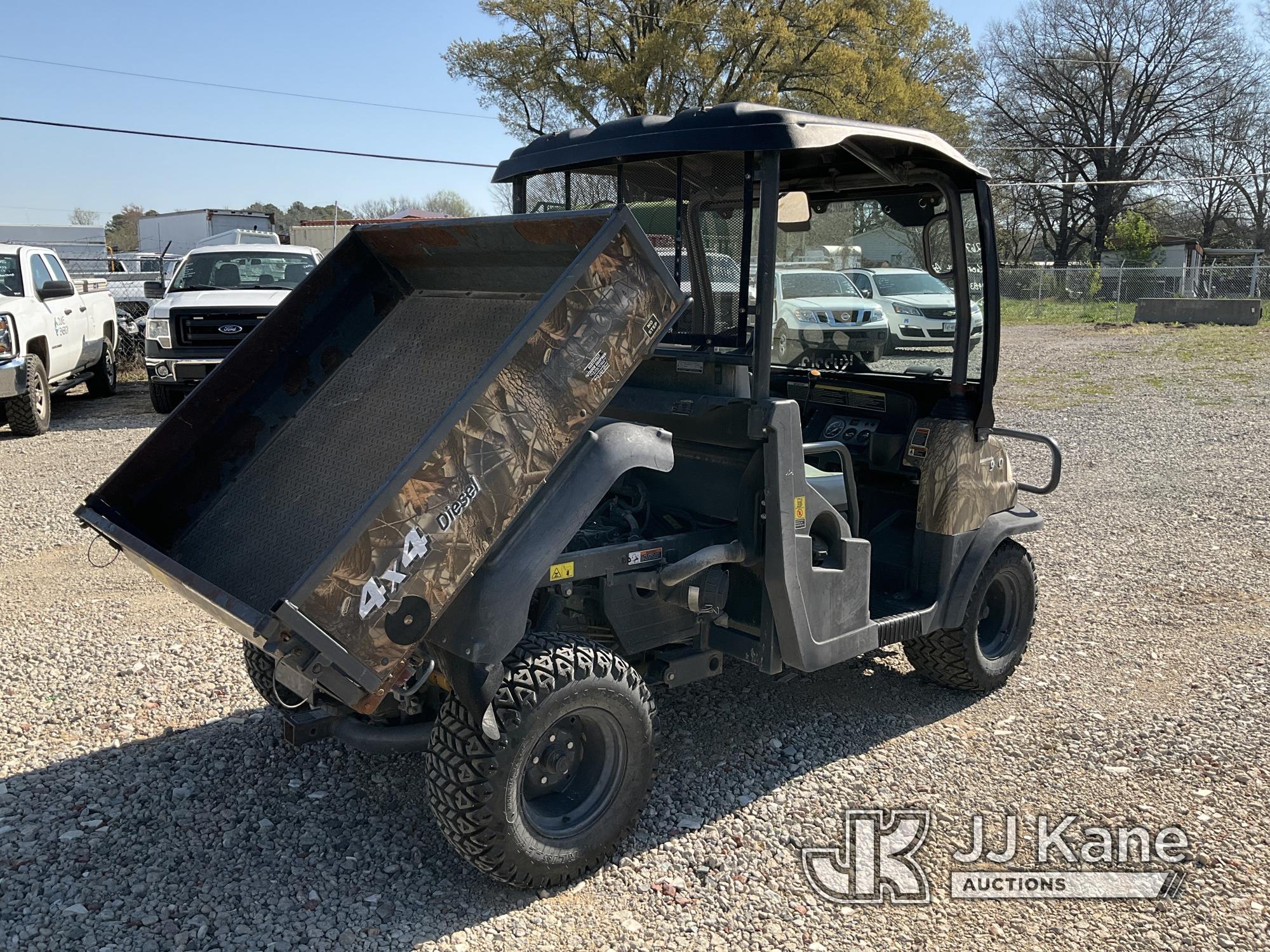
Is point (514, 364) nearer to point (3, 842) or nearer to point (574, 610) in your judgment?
point (574, 610)

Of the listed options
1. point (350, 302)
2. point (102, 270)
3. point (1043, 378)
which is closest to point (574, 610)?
point (350, 302)

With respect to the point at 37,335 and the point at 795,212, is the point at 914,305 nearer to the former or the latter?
the point at 795,212

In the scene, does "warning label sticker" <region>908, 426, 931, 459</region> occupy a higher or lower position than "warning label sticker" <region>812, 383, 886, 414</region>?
lower

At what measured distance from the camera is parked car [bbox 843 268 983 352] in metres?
4.51

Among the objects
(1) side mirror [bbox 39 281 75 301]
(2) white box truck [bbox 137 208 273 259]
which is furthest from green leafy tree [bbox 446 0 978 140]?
(1) side mirror [bbox 39 281 75 301]

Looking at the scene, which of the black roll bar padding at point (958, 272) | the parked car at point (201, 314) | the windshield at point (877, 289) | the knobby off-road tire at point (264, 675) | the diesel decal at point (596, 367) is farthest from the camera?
the parked car at point (201, 314)

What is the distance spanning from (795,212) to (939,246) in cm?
65

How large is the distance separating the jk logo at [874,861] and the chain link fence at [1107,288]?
29084mm

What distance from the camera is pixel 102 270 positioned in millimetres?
26469

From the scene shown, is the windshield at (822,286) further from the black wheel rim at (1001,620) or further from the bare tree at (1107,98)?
the bare tree at (1107,98)

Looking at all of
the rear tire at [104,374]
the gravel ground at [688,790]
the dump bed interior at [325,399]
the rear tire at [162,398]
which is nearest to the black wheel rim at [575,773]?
the gravel ground at [688,790]

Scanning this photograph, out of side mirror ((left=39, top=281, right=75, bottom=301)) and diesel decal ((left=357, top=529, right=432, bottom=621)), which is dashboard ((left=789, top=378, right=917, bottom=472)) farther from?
side mirror ((left=39, top=281, right=75, bottom=301))

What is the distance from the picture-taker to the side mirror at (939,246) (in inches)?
175

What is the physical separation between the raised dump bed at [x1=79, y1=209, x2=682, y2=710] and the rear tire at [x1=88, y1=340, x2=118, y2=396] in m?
11.2
